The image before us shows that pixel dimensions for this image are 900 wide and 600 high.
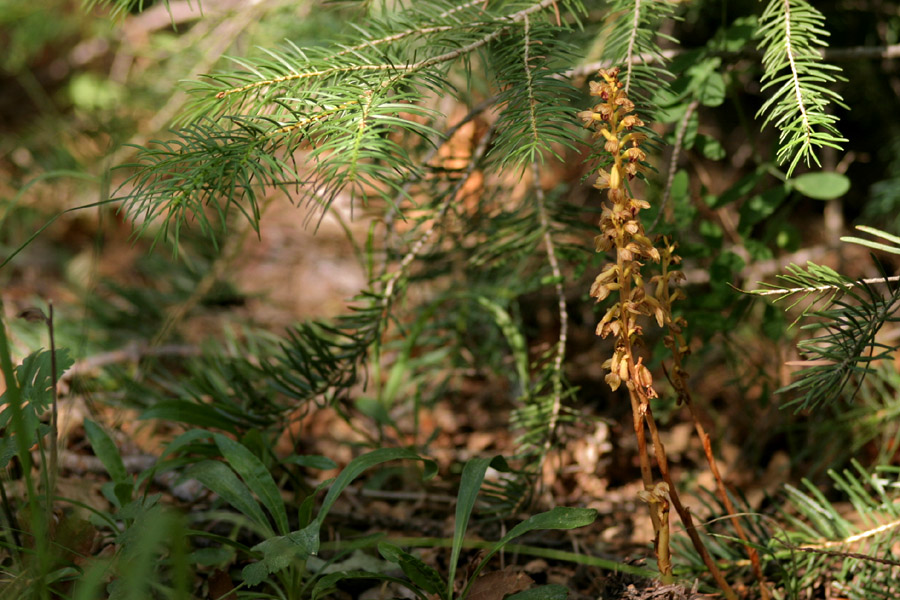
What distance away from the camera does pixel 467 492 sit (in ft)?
4.42

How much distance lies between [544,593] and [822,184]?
1.21m

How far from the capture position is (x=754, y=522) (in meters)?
1.52

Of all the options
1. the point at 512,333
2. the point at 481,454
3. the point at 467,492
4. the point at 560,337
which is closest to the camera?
the point at 467,492

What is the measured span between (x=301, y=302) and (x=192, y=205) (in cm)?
199

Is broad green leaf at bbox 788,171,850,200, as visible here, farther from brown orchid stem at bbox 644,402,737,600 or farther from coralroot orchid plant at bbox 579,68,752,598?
brown orchid stem at bbox 644,402,737,600

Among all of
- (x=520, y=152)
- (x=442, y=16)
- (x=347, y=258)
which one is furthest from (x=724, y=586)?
(x=347, y=258)

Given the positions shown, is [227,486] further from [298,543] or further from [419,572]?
[419,572]

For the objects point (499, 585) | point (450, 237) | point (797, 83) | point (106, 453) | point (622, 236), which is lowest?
point (499, 585)

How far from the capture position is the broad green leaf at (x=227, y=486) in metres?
1.39

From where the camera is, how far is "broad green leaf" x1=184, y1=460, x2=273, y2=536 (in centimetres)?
139

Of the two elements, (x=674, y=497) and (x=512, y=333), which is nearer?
(x=674, y=497)

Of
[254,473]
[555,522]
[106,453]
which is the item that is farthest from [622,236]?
[106,453]

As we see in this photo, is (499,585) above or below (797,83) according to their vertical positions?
below

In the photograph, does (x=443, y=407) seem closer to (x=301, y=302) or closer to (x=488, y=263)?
(x=488, y=263)
